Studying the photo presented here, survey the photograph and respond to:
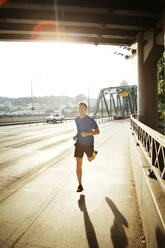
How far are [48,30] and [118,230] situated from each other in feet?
29.8

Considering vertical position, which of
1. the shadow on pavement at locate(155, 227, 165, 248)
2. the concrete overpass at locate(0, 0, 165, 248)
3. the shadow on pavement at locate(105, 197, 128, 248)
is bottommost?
the shadow on pavement at locate(105, 197, 128, 248)

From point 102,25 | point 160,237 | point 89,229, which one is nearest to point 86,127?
point 89,229

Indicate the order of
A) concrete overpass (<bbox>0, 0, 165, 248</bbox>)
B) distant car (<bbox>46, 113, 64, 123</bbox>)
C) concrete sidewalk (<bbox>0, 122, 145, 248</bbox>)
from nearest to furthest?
concrete sidewalk (<bbox>0, 122, 145, 248</bbox>) → concrete overpass (<bbox>0, 0, 165, 248</bbox>) → distant car (<bbox>46, 113, 64, 123</bbox>)

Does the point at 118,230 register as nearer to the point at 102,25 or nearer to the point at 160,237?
the point at 160,237

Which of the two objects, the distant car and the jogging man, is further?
the distant car

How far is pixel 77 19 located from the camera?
7.91 meters

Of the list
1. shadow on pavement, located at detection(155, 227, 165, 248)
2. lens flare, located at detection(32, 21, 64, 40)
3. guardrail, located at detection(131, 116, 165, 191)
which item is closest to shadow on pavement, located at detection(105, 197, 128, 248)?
shadow on pavement, located at detection(155, 227, 165, 248)

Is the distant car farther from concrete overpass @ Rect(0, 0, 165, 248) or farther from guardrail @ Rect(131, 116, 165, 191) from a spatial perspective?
guardrail @ Rect(131, 116, 165, 191)

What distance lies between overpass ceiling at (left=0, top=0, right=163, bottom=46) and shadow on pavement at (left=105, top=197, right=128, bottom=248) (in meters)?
7.06

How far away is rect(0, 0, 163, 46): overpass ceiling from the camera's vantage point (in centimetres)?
676

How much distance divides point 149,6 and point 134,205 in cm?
728

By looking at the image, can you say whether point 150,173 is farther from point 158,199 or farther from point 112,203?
point 112,203

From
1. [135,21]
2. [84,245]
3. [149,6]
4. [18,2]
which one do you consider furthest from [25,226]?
[135,21]

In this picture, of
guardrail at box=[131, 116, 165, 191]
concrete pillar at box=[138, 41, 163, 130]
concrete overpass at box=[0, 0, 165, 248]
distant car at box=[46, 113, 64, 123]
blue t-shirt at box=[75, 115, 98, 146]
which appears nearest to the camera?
guardrail at box=[131, 116, 165, 191]
